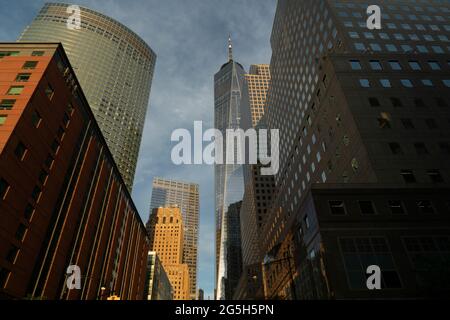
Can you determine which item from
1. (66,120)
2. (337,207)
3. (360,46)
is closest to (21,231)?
(66,120)

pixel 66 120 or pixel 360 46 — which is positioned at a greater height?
pixel 360 46

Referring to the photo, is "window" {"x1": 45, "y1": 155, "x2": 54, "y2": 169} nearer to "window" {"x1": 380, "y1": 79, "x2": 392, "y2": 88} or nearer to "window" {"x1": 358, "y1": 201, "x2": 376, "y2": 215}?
"window" {"x1": 358, "y1": 201, "x2": 376, "y2": 215}

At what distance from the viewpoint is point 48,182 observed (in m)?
48.5

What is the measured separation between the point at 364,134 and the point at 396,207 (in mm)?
10889

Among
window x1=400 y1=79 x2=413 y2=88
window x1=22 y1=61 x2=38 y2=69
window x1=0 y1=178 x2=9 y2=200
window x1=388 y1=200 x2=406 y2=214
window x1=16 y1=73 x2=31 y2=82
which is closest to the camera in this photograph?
window x1=388 y1=200 x2=406 y2=214

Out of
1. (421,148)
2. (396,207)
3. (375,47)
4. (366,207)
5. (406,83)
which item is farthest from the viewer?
(375,47)

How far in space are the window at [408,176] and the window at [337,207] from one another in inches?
376

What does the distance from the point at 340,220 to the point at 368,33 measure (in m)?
42.9

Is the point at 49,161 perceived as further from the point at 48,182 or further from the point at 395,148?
the point at 395,148

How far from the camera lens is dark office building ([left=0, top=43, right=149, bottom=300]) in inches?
1582

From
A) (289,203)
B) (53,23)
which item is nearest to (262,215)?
(289,203)

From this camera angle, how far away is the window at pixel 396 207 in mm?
36309

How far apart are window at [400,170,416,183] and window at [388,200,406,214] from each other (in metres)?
4.36

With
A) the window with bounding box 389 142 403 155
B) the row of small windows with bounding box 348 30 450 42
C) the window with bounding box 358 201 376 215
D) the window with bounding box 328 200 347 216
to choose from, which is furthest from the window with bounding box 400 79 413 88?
the window with bounding box 328 200 347 216
